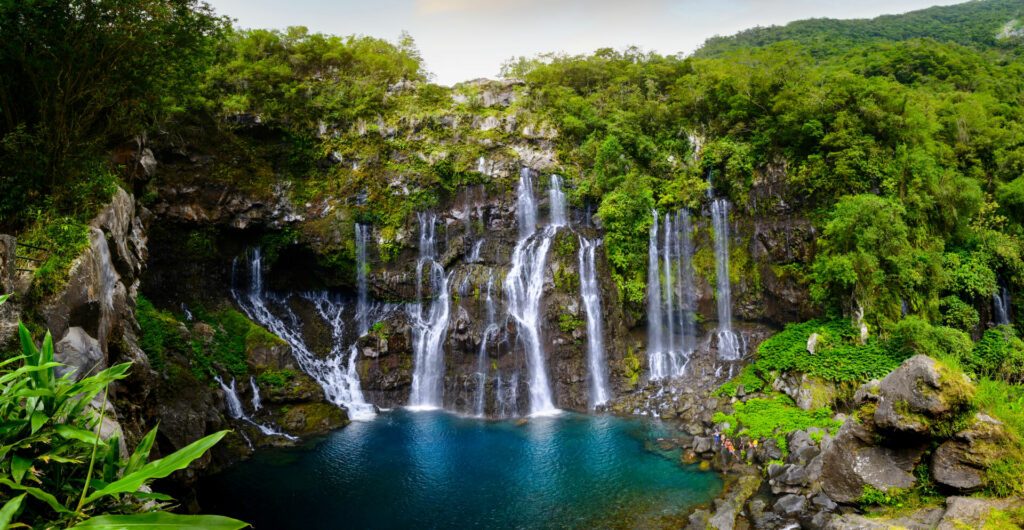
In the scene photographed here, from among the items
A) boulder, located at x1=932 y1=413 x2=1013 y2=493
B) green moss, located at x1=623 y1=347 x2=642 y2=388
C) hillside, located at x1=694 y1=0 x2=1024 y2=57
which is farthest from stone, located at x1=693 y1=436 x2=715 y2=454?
hillside, located at x1=694 y1=0 x2=1024 y2=57

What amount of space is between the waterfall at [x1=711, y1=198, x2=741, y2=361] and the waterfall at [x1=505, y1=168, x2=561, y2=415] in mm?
7712

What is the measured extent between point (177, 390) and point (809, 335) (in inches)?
857

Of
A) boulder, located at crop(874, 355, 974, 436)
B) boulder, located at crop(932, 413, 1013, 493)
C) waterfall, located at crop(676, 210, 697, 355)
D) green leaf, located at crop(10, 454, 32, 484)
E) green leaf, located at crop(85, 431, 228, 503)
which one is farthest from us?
waterfall, located at crop(676, 210, 697, 355)

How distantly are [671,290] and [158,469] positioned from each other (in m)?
22.7

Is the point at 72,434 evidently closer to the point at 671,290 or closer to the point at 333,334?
the point at 333,334

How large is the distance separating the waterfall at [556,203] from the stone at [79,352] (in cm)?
1986

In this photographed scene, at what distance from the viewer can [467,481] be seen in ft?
45.4

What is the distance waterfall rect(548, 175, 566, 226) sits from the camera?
25.2 meters

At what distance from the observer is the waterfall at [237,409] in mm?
17094

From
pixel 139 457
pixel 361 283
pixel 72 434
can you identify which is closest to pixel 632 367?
pixel 361 283

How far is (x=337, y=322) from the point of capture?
23875mm

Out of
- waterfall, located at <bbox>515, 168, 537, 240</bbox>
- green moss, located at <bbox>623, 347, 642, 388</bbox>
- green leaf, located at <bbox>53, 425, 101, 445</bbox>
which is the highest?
waterfall, located at <bbox>515, 168, 537, 240</bbox>

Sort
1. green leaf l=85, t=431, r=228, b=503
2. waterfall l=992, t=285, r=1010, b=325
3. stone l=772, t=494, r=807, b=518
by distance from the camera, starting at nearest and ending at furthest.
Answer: green leaf l=85, t=431, r=228, b=503, stone l=772, t=494, r=807, b=518, waterfall l=992, t=285, r=1010, b=325

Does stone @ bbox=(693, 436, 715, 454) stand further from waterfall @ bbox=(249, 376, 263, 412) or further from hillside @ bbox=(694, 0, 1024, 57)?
hillside @ bbox=(694, 0, 1024, 57)
